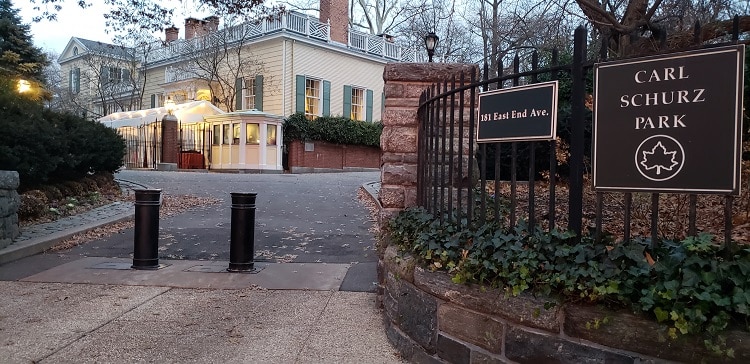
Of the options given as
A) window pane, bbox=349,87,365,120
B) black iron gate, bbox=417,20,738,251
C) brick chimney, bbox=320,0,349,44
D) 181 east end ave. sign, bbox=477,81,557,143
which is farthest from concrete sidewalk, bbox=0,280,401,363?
window pane, bbox=349,87,365,120

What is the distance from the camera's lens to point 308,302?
5.09 meters

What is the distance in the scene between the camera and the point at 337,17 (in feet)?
91.8

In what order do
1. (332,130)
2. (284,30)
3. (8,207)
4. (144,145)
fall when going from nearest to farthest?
(8,207)
(284,30)
(144,145)
(332,130)

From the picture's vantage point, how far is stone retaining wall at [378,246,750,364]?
Result: 2.46m

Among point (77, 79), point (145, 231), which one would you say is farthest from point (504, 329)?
point (77, 79)

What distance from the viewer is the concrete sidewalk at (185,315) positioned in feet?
12.7

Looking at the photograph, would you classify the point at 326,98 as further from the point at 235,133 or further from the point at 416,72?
the point at 416,72

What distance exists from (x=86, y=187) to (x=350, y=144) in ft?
54.0

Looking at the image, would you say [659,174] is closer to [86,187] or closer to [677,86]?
[677,86]

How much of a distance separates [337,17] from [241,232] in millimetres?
23651

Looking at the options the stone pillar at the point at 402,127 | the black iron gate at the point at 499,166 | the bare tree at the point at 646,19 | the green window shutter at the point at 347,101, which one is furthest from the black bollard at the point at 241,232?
the green window shutter at the point at 347,101

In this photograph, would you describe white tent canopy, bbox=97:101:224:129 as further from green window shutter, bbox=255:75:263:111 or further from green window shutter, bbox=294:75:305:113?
green window shutter, bbox=294:75:305:113

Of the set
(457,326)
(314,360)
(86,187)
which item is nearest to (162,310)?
(314,360)

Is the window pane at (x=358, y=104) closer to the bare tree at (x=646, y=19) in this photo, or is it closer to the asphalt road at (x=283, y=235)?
the asphalt road at (x=283, y=235)
